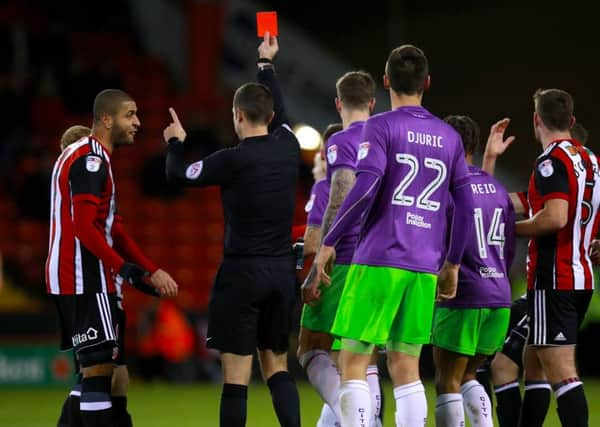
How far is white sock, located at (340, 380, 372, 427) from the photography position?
5953mm

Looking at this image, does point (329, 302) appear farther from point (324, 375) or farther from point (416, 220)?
point (416, 220)

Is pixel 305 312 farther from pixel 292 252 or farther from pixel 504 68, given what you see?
pixel 504 68

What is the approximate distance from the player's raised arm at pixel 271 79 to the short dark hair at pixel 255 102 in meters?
0.30

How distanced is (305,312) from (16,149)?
38.4 ft

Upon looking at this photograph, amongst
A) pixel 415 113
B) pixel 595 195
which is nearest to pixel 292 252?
pixel 415 113

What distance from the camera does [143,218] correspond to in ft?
59.0

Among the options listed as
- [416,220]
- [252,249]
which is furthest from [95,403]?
[416,220]

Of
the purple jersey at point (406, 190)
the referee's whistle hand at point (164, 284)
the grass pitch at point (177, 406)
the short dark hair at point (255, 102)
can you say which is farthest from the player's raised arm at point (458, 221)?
the grass pitch at point (177, 406)

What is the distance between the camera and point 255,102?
6.55 m

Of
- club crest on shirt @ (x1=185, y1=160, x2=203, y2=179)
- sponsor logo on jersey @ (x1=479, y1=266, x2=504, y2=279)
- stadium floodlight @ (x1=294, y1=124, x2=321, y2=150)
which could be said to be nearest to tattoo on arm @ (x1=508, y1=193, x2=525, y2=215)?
sponsor logo on jersey @ (x1=479, y1=266, x2=504, y2=279)

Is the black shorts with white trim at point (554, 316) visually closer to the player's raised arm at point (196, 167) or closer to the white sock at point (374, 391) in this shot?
the white sock at point (374, 391)

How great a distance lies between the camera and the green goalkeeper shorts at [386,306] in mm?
5957

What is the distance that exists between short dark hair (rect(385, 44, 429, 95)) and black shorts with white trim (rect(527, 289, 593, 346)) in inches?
58.7

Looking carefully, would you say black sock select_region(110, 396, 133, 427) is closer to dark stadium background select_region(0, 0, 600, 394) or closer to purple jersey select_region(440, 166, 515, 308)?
purple jersey select_region(440, 166, 515, 308)
